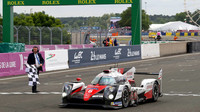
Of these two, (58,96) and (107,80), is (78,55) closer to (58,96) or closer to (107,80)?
(58,96)

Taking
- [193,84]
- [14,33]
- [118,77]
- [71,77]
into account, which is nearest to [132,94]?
[118,77]

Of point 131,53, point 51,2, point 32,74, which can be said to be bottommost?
point 32,74

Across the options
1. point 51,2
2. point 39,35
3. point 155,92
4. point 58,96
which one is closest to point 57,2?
point 51,2

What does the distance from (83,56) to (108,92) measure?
18.6 metres

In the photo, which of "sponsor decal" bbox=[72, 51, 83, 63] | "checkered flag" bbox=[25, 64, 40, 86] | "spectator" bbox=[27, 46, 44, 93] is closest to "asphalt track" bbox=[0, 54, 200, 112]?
"checkered flag" bbox=[25, 64, 40, 86]

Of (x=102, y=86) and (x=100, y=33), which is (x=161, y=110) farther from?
(x=100, y=33)

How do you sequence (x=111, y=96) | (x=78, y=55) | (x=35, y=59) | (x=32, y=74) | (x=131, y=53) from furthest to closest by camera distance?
(x=131, y=53) → (x=78, y=55) → (x=35, y=59) → (x=32, y=74) → (x=111, y=96)

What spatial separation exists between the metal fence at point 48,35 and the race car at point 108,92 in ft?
79.7

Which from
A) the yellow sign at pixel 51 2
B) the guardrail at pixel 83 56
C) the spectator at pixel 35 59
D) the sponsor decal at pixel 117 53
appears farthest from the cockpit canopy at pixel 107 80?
the yellow sign at pixel 51 2

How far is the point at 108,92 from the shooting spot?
→ 1172 centimetres

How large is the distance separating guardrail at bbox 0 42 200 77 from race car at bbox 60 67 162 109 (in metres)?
11.6

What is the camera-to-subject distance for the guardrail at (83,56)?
77.9 feet

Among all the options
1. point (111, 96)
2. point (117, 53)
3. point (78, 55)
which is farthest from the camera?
point (117, 53)

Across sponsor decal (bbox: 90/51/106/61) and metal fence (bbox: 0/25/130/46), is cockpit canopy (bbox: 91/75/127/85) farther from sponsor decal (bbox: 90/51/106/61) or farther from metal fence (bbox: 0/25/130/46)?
metal fence (bbox: 0/25/130/46)
